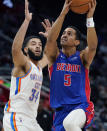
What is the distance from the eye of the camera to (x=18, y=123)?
4855 mm

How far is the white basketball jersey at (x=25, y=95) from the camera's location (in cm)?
500

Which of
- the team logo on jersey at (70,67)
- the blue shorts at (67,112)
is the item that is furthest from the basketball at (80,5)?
the blue shorts at (67,112)

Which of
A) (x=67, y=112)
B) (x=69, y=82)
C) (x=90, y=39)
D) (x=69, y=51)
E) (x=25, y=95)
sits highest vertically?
(x=90, y=39)

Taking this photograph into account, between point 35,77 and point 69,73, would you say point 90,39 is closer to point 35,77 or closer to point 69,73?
point 69,73

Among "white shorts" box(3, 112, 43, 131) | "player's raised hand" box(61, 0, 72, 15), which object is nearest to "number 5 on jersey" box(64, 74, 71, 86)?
"white shorts" box(3, 112, 43, 131)

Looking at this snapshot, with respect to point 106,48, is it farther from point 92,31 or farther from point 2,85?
point 92,31

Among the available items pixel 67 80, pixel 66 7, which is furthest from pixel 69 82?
pixel 66 7

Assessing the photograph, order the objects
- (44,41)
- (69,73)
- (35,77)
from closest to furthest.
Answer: (69,73) < (35,77) < (44,41)

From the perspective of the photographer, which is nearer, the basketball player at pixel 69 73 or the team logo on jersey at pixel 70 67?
the basketball player at pixel 69 73

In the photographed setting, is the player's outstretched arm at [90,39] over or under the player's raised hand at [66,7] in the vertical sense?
under

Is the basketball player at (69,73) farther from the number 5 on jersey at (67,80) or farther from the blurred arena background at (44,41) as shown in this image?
the blurred arena background at (44,41)

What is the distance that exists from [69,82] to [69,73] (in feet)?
0.45

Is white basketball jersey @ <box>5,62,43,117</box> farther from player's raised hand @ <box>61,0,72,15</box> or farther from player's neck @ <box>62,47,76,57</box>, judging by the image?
player's raised hand @ <box>61,0,72,15</box>

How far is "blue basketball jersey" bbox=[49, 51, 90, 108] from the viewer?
16.0 feet
